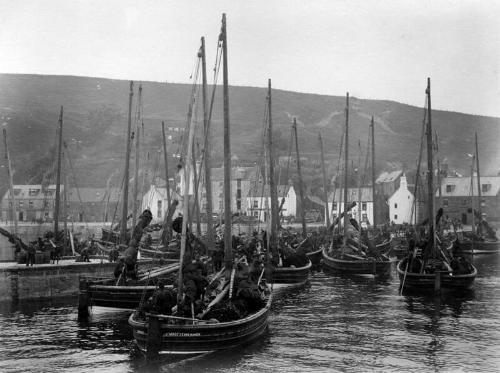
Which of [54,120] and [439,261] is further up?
[54,120]

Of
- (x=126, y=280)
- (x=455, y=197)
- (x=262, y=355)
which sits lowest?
(x=262, y=355)

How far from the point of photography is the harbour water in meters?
21.3

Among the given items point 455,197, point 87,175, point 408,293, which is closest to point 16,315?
point 408,293

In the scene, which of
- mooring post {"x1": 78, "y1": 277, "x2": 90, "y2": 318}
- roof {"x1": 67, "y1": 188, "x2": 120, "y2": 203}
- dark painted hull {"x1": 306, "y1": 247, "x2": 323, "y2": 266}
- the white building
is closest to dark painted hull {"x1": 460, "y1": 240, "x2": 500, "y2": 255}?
dark painted hull {"x1": 306, "y1": 247, "x2": 323, "y2": 266}

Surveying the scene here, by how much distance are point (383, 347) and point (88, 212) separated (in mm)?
104486

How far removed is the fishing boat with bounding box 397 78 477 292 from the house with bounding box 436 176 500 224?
67.8 m

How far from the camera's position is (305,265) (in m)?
42.7

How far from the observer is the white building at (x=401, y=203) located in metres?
115

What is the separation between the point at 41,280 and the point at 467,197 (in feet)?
284

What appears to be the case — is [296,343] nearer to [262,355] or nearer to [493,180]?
[262,355]

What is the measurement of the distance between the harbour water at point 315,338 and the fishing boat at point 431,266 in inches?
34.3

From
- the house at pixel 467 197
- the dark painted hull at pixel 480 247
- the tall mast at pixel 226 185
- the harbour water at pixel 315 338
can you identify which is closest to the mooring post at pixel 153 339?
the harbour water at pixel 315 338

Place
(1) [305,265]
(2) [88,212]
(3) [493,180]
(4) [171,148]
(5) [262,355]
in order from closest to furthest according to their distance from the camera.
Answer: (5) [262,355] → (1) [305,265] → (3) [493,180] → (2) [88,212] → (4) [171,148]

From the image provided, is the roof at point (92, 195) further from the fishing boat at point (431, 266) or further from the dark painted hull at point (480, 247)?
the fishing boat at point (431, 266)
